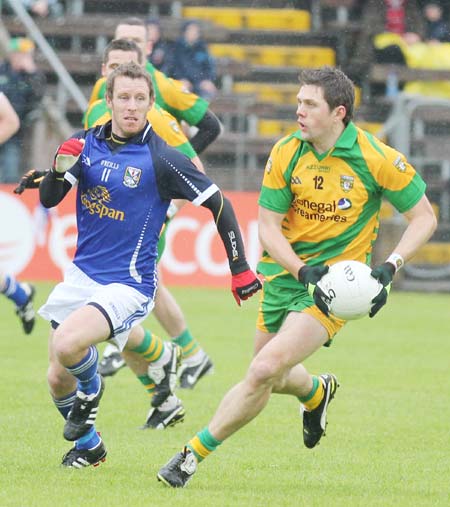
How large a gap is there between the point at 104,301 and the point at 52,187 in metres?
0.62

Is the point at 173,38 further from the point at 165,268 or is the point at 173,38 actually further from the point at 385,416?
the point at 385,416

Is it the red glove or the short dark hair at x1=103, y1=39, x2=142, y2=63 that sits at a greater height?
the short dark hair at x1=103, y1=39, x2=142, y2=63

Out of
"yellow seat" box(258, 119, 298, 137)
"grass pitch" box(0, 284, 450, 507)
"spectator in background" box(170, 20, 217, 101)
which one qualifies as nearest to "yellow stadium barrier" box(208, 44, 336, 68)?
"yellow seat" box(258, 119, 298, 137)

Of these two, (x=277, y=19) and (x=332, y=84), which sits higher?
(x=332, y=84)

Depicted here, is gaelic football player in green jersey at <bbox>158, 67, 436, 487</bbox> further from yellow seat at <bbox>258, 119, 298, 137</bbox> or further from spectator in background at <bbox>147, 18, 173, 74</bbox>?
yellow seat at <bbox>258, 119, 298, 137</bbox>

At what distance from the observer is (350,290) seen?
19.6 ft

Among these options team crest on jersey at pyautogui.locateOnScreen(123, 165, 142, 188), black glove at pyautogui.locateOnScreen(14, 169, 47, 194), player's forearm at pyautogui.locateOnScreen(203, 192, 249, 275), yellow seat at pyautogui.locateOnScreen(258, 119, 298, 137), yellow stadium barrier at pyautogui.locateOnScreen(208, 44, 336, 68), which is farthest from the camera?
yellow stadium barrier at pyautogui.locateOnScreen(208, 44, 336, 68)

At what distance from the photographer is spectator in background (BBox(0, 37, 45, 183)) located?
56.2 ft

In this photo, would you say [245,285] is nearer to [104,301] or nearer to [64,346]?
[104,301]

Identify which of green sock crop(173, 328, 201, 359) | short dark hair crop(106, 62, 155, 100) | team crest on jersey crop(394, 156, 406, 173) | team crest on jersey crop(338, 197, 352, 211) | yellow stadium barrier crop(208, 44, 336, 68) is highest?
short dark hair crop(106, 62, 155, 100)

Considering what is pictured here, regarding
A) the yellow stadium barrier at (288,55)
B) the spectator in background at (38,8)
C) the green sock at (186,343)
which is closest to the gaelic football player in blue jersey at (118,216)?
the green sock at (186,343)

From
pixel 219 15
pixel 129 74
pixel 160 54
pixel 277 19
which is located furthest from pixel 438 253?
pixel 129 74

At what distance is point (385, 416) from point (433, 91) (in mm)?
12097

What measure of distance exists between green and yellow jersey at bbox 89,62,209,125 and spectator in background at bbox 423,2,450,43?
38.2ft
